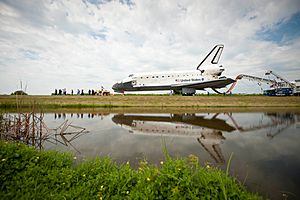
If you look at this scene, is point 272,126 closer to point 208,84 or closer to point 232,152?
point 232,152

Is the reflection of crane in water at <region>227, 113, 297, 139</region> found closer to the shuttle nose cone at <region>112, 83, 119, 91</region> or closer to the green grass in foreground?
the green grass in foreground

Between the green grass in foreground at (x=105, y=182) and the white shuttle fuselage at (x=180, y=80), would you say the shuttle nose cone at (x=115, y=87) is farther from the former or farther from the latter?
the green grass in foreground at (x=105, y=182)

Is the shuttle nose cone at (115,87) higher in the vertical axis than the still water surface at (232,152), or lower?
higher

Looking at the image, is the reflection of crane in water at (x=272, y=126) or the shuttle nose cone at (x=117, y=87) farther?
the shuttle nose cone at (x=117, y=87)

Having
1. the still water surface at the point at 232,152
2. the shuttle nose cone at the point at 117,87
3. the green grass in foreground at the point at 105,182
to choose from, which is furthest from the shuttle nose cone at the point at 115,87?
the green grass in foreground at the point at 105,182

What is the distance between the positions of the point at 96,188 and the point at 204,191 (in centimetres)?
221

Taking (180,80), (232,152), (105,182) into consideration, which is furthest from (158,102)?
(105,182)

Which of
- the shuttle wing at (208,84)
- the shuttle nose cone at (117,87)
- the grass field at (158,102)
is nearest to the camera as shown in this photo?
the grass field at (158,102)

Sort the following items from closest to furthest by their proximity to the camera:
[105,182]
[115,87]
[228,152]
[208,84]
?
[105,182], [228,152], [208,84], [115,87]

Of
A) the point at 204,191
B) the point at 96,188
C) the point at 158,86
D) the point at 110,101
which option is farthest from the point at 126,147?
the point at 158,86

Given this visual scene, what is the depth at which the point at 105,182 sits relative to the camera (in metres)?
3.35

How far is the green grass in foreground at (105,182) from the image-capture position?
9.31 ft

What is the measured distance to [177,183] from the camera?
2.90 meters

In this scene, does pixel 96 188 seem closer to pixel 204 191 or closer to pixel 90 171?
pixel 90 171
